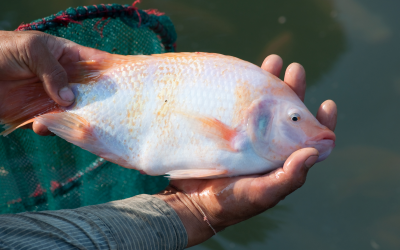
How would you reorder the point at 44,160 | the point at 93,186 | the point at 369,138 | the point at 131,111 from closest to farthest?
the point at 131,111 < the point at 44,160 < the point at 93,186 < the point at 369,138

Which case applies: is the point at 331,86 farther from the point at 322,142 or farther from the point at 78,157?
the point at 78,157

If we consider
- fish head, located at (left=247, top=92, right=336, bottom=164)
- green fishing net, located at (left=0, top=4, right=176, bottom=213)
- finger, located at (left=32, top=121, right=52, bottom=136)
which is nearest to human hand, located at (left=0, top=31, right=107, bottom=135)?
finger, located at (left=32, top=121, right=52, bottom=136)

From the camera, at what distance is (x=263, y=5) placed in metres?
3.89

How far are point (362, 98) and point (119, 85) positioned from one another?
2733 mm

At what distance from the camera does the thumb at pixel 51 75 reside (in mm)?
2098

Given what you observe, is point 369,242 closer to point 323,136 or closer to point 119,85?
point 323,136

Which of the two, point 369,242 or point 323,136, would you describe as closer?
point 323,136

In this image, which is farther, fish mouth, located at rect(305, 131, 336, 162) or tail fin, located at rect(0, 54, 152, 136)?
tail fin, located at rect(0, 54, 152, 136)

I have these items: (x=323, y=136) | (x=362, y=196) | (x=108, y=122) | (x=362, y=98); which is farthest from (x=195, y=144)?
(x=362, y=98)

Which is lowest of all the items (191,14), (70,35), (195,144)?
(195,144)

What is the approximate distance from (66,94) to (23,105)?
0.40 meters

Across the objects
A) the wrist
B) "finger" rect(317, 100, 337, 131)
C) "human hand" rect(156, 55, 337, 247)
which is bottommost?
the wrist

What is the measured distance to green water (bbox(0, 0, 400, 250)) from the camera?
3076mm

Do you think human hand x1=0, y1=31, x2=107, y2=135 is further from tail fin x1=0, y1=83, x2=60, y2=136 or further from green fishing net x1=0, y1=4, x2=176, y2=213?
green fishing net x1=0, y1=4, x2=176, y2=213
